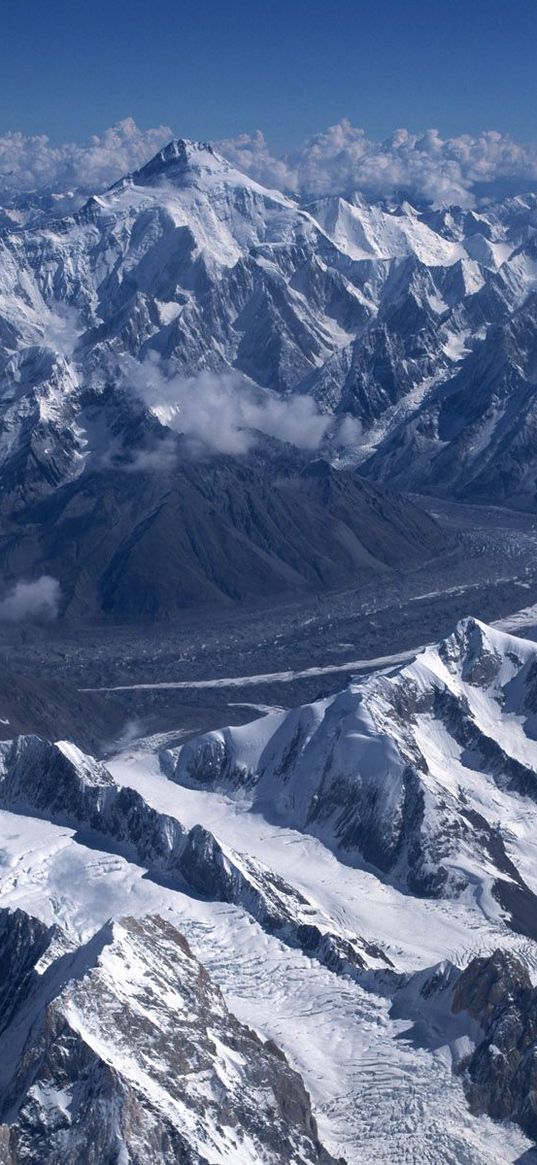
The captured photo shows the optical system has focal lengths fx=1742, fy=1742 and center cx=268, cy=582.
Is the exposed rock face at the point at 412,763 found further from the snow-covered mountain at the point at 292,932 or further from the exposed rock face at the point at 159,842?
the exposed rock face at the point at 159,842

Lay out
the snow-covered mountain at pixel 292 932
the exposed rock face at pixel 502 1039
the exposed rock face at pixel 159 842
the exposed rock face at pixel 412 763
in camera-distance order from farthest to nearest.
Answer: the exposed rock face at pixel 412 763 → the exposed rock face at pixel 159 842 → the exposed rock face at pixel 502 1039 → the snow-covered mountain at pixel 292 932

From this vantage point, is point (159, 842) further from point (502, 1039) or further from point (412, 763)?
point (502, 1039)

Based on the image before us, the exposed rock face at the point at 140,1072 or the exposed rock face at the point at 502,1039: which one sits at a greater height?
the exposed rock face at the point at 140,1072

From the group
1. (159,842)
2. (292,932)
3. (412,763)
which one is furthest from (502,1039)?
(412,763)

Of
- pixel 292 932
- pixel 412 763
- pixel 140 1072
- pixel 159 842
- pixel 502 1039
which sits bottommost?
pixel 502 1039

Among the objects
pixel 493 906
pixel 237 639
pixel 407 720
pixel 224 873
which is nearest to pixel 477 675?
pixel 407 720

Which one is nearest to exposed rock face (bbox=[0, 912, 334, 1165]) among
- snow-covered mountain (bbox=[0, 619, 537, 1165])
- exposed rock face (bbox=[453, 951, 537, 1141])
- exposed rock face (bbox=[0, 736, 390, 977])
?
snow-covered mountain (bbox=[0, 619, 537, 1165])

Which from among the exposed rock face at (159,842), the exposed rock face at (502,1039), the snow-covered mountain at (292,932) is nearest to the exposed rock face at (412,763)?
the snow-covered mountain at (292,932)
